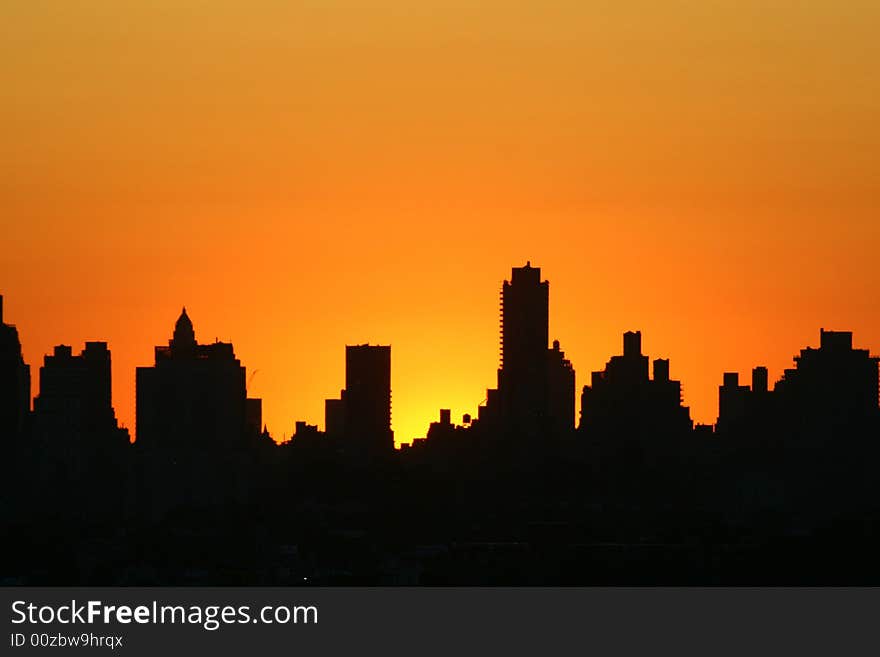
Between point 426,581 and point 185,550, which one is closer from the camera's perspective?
point 426,581
